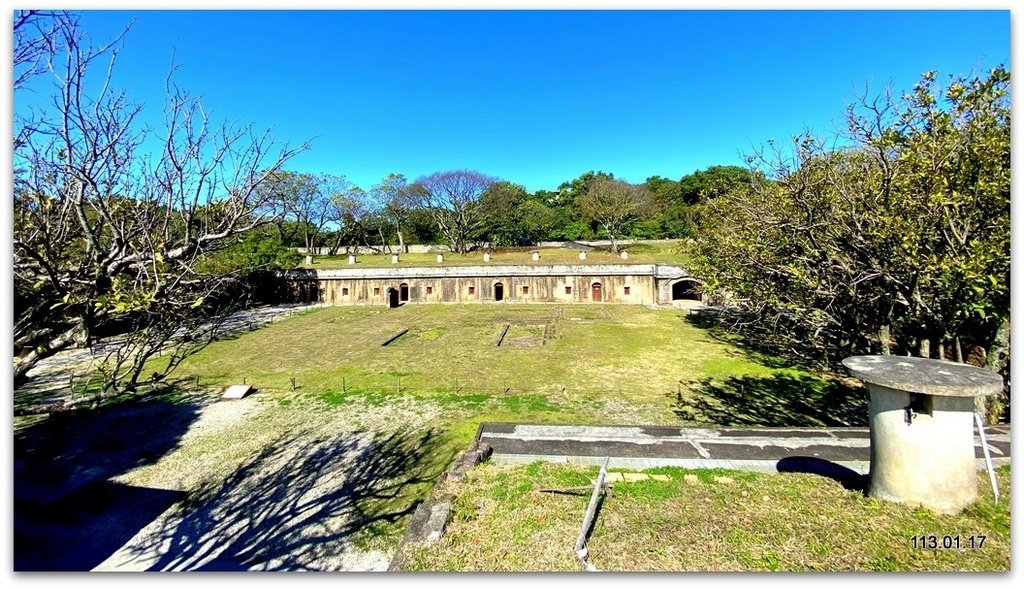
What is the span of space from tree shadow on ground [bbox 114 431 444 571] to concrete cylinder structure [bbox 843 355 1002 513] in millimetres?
6346

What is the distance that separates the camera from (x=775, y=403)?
12156 mm

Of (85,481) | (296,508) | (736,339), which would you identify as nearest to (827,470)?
(296,508)

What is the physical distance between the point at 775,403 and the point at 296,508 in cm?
1162

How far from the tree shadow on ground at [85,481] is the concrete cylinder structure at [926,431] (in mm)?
10577

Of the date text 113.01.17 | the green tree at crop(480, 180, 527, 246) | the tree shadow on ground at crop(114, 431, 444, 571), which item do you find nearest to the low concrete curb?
the tree shadow on ground at crop(114, 431, 444, 571)

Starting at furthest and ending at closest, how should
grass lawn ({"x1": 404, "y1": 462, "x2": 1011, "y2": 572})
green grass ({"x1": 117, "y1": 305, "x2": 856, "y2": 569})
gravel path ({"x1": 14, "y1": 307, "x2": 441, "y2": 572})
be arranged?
green grass ({"x1": 117, "y1": 305, "x2": 856, "y2": 569}) < gravel path ({"x1": 14, "y1": 307, "x2": 441, "y2": 572}) < grass lawn ({"x1": 404, "y1": 462, "x2": 1011, "y2": 572})

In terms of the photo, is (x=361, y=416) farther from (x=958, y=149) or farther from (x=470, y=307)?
(x=470, y=307)

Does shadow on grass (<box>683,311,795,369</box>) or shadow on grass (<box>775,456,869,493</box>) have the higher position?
shadow on grass (<box>775,456,869,493</box>)

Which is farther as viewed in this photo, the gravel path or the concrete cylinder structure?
the gravel path

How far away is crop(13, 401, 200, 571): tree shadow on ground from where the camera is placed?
721 cm

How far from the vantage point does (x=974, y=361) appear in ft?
36.1

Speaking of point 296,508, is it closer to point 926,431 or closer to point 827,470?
point 827,470

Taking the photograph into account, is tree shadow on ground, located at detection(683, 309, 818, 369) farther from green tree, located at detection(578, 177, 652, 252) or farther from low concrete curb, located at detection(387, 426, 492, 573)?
green tree, located at detection(578, 177, 652, 252)

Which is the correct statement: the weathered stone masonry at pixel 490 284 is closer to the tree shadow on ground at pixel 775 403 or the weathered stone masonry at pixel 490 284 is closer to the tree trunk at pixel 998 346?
the tree shadow on ground at pixel 775 403
